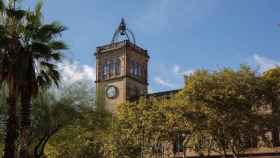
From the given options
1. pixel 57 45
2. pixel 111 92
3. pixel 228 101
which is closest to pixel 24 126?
pixel 57 45

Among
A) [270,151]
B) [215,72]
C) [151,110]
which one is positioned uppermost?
[215,72]

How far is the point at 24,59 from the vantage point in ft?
72.0

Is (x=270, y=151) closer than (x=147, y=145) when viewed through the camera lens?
No

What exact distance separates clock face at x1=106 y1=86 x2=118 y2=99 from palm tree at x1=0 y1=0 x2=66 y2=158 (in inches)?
1740

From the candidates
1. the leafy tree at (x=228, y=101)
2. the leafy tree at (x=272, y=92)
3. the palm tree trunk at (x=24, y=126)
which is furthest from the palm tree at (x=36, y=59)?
the leafy tree at (x=272, y=92)

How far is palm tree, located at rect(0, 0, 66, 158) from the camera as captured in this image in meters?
21.7

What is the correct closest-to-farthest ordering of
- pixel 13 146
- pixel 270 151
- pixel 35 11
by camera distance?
pixel 13 146 < pixel 35 11 < pixel 270 151

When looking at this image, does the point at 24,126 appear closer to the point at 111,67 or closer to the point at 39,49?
the point at 39,49

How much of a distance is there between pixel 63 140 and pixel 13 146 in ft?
65.8

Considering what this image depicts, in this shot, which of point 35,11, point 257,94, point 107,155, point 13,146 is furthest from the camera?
point 107,155

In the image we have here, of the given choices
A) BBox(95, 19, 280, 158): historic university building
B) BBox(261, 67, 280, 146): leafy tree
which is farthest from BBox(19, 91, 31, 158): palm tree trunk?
BBox(95, 19, 280, 158): historic university building

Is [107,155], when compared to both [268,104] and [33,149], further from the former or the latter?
[268,104]

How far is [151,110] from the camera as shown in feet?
135

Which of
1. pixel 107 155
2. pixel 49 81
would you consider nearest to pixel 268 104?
pixel 107 155
